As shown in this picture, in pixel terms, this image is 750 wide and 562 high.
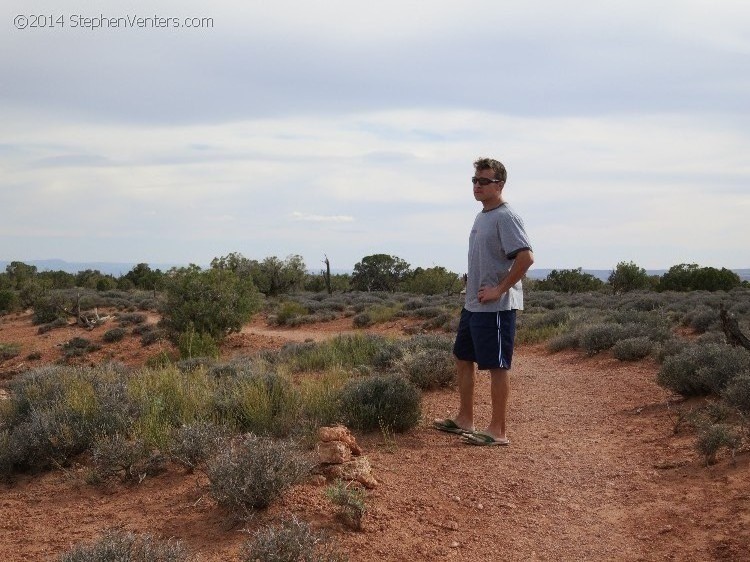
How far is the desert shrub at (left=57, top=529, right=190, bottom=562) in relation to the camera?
3.11 metres

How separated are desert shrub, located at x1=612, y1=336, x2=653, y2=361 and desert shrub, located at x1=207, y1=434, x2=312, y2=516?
738 cm

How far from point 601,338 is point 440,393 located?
4579 mm

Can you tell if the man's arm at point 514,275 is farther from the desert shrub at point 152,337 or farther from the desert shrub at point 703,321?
the desert shrub at point 152,337

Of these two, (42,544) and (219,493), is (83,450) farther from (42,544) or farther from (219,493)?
(219,493)

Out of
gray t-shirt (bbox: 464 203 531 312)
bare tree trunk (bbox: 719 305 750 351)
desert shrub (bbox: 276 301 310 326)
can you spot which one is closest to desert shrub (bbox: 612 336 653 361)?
bare tree trunk (bbox: 719 305 750 351)

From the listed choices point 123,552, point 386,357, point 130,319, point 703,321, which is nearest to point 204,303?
point 130,319

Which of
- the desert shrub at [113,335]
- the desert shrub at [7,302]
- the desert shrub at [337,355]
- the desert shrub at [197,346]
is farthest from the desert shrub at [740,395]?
the desert shrub at [7,302]

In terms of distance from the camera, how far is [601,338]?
37.3 ft

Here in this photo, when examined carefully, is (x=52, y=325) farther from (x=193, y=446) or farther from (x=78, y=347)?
(x=193, y=446)

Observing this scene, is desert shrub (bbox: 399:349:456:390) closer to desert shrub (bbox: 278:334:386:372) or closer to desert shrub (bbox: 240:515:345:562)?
desert shrub (bbox: 278:334:386:372)

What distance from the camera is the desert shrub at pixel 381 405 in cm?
589

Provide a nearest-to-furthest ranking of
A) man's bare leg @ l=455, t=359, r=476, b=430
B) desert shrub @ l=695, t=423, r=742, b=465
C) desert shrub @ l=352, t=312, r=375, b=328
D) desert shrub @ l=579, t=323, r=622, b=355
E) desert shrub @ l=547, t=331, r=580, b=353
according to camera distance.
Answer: desert shrub @ l=695, t=423, r=742, b=465, man's bare leg @ l=455, t=359, r=476, b=430, desert shrub @ l=579, t=323, r=622, b=355, desert shrub @ l=547, t=331, r=580, b=353, desert shrub @ l=352, t=312, r=375, b=328

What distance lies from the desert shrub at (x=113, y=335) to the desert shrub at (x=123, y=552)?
2034 centimetres

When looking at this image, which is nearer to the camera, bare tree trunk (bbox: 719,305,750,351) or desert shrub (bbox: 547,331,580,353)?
bare tree trunk (bbox: 719,305,750,351)
